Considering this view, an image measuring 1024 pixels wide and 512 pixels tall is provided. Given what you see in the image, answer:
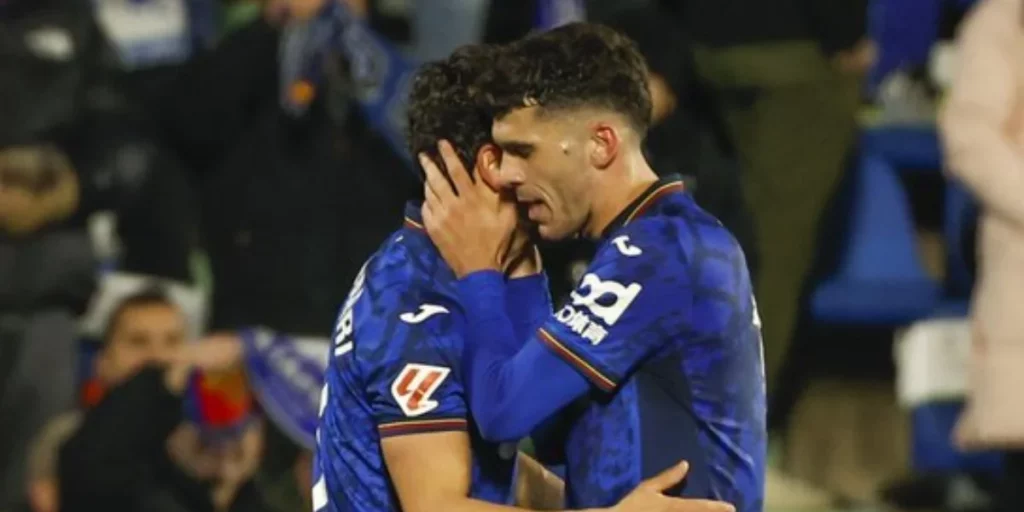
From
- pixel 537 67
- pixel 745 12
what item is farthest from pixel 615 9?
pixel 537 67

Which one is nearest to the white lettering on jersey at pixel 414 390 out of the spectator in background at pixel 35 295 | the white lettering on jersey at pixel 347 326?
the white lettering on jersey at pixel 347 326

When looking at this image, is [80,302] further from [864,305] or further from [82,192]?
[864,305]

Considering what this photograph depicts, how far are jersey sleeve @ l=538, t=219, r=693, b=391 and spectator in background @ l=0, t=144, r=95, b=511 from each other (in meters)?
3.15

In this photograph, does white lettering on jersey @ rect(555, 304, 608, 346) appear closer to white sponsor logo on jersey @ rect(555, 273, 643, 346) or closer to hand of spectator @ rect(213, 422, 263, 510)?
white sponsor logo on jersey @ rect(555, 273, 643, 346)

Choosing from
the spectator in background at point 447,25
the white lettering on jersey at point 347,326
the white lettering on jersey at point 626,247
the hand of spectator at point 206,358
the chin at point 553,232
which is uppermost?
the white lettering on jersey at point 626,247

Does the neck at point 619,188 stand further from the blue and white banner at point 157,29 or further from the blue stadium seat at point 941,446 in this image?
the blue and white banner at point 157,29

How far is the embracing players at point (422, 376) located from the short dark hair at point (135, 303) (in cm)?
267

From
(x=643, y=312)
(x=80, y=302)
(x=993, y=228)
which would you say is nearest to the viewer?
(x=643, y=312)

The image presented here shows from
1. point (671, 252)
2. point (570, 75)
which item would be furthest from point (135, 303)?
point (671, 252)

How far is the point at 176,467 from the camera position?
712 cm

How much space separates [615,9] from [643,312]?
9.25ft

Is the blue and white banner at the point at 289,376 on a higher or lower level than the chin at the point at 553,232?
lower

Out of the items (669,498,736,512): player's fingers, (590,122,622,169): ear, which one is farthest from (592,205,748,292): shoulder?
(669,498,736,512): player's fingers

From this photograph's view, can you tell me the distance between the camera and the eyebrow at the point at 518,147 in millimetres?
4621
